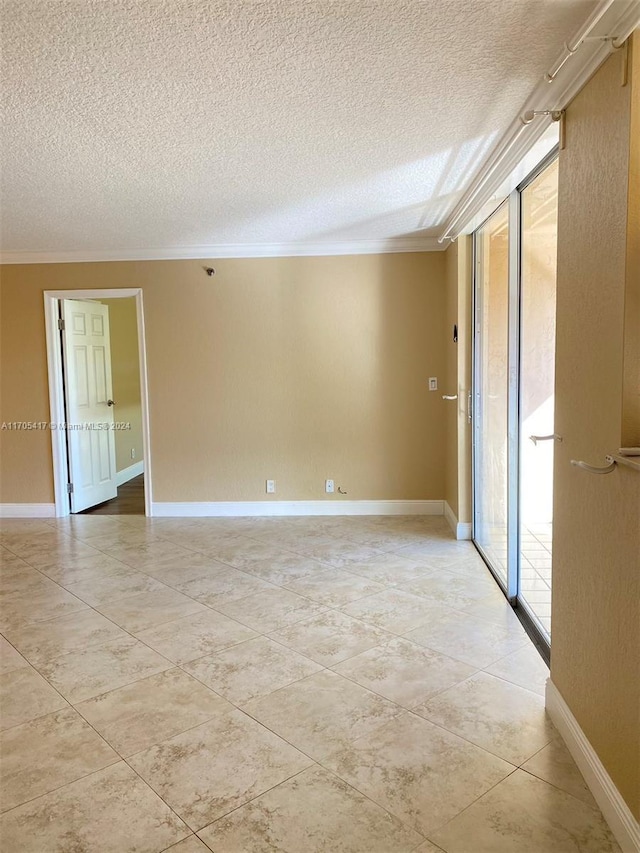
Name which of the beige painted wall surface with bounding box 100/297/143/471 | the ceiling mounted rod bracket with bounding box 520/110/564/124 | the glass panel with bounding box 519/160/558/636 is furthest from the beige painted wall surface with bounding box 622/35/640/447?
the beige painted wall surface with bounding box 100/297/143/471

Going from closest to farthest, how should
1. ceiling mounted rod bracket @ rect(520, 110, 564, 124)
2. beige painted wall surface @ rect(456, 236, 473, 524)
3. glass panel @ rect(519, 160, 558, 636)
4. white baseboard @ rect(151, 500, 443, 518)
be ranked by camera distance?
ceiling mounted rod bracket @ rect(520, 110, 564, 124), glass panel @ rect(519, 160, 558, 636), beige painted wall surface @ rect(456, 236, 473, 524), white baseboard @ rect(151, 500, 443, 518)

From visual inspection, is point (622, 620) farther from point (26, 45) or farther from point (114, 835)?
point (26, 45)

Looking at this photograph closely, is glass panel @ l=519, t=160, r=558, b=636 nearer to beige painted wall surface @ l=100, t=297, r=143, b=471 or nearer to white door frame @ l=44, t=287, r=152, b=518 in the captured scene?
white door frame @ l=44, t=287, r=152, b=518

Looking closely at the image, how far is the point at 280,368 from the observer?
17.9ft

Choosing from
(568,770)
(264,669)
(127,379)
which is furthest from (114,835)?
(127,379)

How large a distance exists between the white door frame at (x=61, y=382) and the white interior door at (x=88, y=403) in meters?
0.07

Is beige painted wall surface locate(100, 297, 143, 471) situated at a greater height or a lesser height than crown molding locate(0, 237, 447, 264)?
lesser

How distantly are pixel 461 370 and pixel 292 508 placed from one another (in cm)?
194

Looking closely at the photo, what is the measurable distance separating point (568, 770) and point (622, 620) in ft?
2.23

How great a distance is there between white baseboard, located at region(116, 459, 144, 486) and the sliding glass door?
4.71 m

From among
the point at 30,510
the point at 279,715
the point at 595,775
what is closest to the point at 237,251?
the point at 30,510

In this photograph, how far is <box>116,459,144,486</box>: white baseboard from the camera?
7291 mm

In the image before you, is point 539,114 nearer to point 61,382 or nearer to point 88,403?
point 61,382

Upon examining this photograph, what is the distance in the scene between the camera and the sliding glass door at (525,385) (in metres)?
3.16
